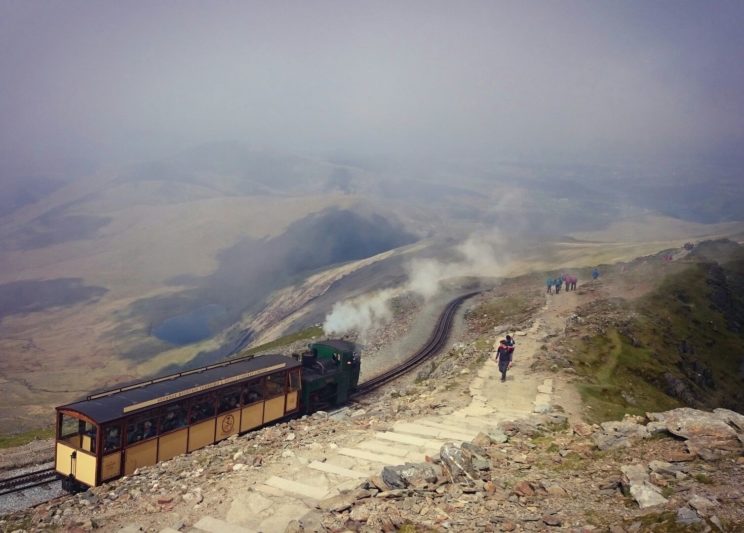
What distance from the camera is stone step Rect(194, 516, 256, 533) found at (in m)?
12.1

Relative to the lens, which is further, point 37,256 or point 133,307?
point 37,256

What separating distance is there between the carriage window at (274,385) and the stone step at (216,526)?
11.9 meters

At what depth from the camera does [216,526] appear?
40.7 ft

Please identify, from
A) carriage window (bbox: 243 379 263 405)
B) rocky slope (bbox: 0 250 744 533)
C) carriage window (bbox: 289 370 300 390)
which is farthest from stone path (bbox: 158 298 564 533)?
carriage window (bbox: 289 370 300 390)

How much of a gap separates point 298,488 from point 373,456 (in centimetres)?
Result: 296

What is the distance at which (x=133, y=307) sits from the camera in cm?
14162

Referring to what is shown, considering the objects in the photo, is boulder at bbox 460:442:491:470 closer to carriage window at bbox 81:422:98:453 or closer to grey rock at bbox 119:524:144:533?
grey rock at bbox 119:524:144:533

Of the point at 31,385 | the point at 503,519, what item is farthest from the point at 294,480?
the point at 31,385

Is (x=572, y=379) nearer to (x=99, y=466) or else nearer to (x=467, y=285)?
(x=99, y=466)

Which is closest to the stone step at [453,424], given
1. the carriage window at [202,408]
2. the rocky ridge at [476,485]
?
the rocky ridge at [476,485]

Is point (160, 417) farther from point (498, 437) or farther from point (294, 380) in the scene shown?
point (498, 437)

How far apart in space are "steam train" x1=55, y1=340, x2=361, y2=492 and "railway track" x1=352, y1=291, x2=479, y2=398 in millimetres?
7115

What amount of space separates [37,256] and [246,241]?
257 ft

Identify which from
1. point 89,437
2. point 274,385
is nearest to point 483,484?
point 89,437
